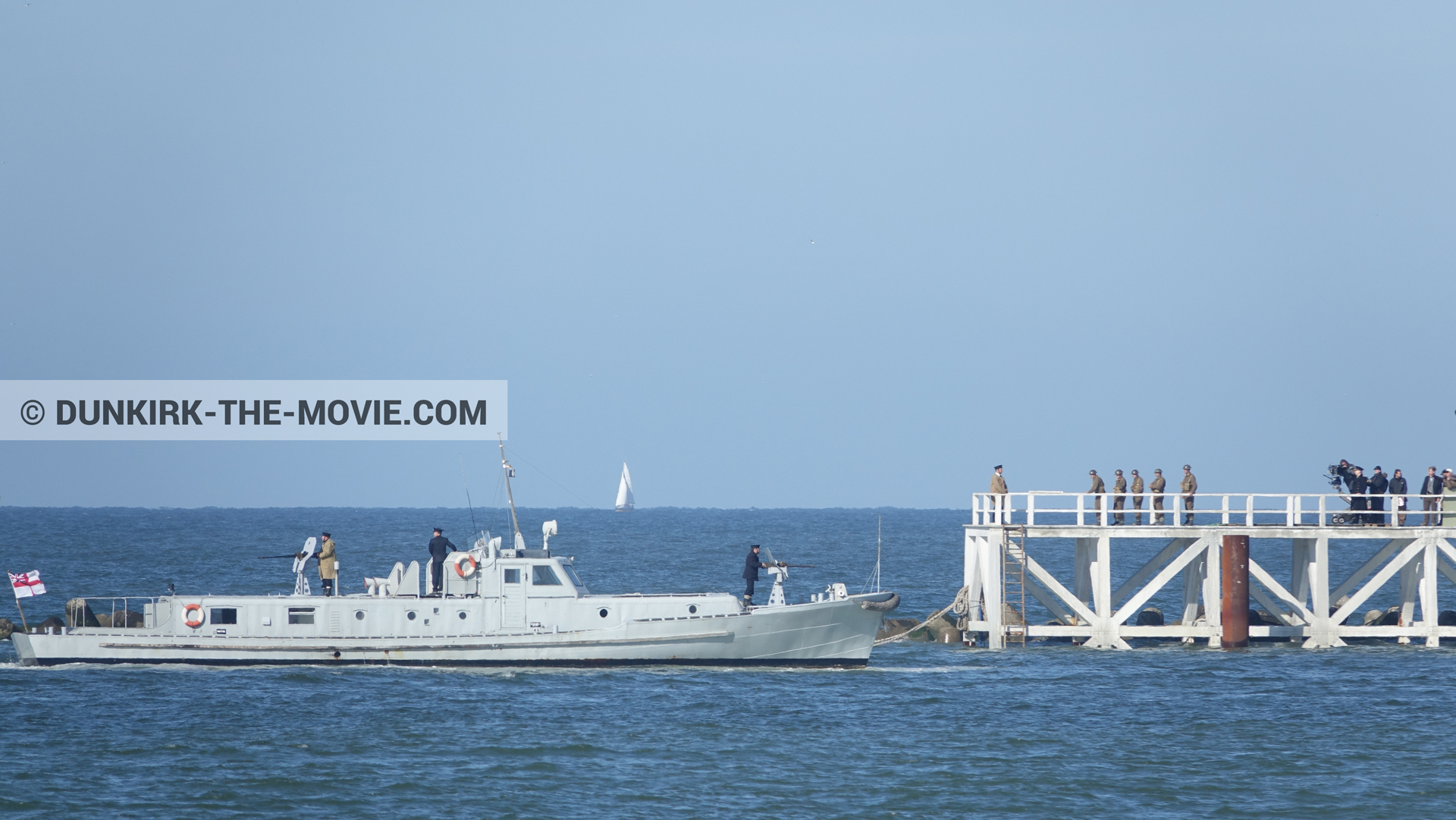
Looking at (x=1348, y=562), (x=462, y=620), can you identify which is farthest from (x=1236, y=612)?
(x=1348, y=562)

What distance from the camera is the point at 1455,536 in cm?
3762

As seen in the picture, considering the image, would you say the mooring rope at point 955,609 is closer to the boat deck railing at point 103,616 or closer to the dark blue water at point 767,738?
the dark blue water at point 767,738

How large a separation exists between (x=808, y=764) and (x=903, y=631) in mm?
16285

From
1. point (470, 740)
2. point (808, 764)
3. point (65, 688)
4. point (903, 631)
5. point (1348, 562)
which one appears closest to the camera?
point (808, 764)

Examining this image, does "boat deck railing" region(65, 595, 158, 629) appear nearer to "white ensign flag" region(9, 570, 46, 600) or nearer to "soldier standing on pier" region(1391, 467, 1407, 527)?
"white ensign flag" region(9, 570, 46, 600)

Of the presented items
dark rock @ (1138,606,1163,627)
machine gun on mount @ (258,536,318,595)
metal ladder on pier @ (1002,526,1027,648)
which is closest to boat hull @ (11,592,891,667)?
machine gun on mount @ (258,536,318,595)

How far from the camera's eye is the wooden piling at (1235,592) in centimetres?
3653

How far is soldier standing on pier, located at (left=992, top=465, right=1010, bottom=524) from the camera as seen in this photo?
36969mm

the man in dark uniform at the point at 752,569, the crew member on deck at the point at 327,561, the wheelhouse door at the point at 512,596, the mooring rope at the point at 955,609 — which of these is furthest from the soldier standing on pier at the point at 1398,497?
the crew member on deck at the point at 327,561

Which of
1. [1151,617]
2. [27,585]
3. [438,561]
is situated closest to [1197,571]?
[1151,617]

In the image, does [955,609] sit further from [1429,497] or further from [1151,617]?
[1429,497]

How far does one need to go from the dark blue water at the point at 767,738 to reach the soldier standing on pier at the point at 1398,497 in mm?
3382

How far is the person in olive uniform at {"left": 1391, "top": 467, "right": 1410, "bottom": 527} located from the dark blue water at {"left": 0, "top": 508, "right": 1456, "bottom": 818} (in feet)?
11.1

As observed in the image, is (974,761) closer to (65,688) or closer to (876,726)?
(876,726)
